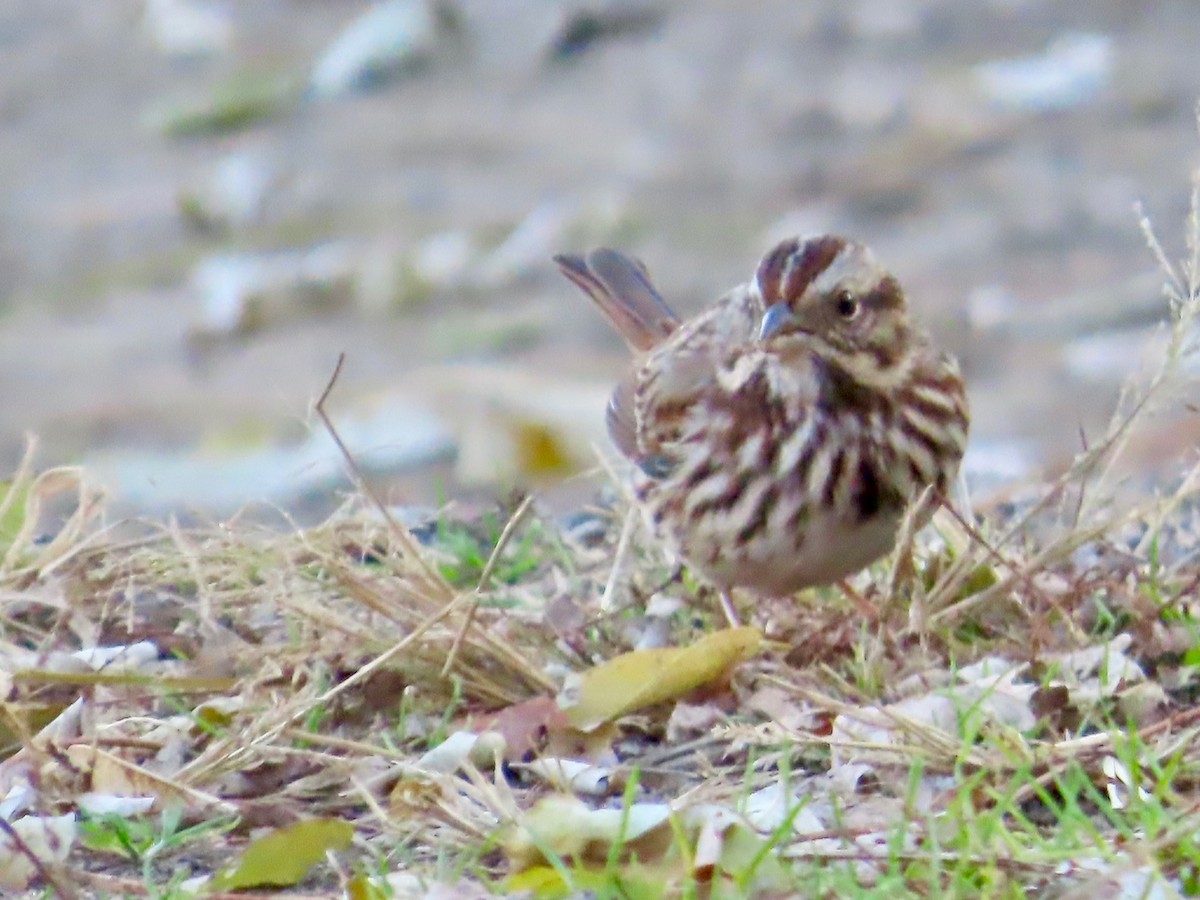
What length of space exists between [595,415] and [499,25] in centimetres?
454

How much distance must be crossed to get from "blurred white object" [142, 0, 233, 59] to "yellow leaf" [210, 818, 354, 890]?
9.31 metres

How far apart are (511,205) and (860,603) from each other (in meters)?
5.86

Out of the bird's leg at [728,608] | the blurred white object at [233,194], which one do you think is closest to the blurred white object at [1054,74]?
the blurred white object at [233,194]

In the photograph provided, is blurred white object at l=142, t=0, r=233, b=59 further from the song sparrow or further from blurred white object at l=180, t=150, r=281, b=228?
the song sparrow

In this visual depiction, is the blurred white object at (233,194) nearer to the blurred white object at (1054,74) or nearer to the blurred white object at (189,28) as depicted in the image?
the blurred white object at (189,28)

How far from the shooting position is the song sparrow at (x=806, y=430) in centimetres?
436

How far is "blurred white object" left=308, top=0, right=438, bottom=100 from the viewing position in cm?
1145

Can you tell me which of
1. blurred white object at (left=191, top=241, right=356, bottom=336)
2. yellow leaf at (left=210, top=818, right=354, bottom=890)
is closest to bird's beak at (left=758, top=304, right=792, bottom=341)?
yellow leaf at (left=210, top=818, right=354, bottom=890)

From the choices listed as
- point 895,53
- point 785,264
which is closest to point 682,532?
point 785,264

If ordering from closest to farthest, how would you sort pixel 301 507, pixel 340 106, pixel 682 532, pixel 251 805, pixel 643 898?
pixel 643 898 → pixel 251 805 → pixel 682 532 → pixel 301 507 → pixel 340 106

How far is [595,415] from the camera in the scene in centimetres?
731

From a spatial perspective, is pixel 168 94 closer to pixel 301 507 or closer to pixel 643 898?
pixel 301 507

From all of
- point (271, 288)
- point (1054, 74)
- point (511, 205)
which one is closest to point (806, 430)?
point (271, 288)

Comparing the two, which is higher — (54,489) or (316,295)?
(54,489)
